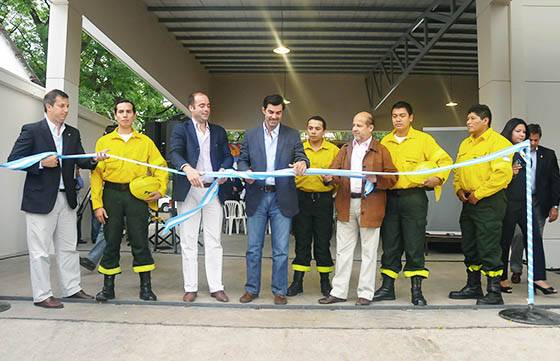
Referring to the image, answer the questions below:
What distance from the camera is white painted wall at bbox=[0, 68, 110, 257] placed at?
5.81 meters

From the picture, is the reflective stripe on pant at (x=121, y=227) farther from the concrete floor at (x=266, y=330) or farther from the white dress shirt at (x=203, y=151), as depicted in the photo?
the white dress shirt at (x=203, y=151)

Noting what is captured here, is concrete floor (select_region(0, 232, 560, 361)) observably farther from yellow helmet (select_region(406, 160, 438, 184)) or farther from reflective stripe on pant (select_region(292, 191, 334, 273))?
yellow helmet (select_region(406, 160, 438, 184))

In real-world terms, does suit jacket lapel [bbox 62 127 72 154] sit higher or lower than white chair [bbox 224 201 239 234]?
higher

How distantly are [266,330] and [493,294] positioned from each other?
1995mm

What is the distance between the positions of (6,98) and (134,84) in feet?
35.8

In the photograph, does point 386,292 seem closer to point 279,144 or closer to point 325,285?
point 325,285

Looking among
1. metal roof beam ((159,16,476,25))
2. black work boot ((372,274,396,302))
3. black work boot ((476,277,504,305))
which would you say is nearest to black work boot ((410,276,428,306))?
black work boot ((372,274,396,302))

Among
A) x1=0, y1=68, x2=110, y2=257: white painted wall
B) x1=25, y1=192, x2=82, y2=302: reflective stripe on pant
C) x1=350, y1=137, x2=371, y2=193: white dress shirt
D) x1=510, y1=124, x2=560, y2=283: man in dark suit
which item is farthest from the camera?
x1=0, y1=68, x2=110, y2=257: white painted wall

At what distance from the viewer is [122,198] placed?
358cm

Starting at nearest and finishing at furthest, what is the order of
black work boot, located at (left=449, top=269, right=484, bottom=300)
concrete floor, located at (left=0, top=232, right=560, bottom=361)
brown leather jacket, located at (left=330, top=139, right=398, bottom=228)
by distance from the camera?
concrete floor, located at (left=0, top=232, right=560, bottom=361) → brown leather jacket, located at (left=330, top=139, right=398, bottom=228) → black work boot, located at (left=449, top=269, right=484, bottom=300)

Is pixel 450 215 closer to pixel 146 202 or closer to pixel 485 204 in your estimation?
pixel 485 204

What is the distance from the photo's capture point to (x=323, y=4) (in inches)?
336

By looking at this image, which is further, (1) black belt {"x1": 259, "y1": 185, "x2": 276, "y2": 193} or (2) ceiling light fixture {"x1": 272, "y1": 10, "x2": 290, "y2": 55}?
(2) ceiling light fixture {"x1": 272, "y1": 10, "x2": 290, "y2": 55}

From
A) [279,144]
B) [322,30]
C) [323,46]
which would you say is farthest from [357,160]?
[323,46]
